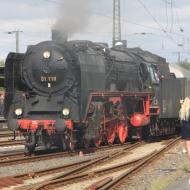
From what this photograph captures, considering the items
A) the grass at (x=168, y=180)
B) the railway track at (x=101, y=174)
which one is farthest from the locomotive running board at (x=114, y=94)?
the grass at (x=168, y=180)

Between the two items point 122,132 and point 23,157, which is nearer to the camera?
point 23,157

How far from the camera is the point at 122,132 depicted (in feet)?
59.7

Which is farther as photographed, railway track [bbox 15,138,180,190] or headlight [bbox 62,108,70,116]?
headlight [bbox 62,108,70,116]

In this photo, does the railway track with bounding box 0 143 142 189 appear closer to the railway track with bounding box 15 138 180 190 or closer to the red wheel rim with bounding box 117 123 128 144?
the railway track with bounding box 15 138 180 190

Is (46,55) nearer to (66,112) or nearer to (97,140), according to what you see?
(66,112)

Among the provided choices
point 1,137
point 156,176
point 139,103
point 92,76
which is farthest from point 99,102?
point 1,137

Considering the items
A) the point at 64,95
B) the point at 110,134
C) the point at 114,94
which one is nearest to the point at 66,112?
the point at 64,95

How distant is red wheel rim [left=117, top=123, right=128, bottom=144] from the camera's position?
1789 centimetres

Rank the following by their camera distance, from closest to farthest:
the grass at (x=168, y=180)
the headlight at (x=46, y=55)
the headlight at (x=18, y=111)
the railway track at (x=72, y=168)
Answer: the grass at (x=168, y=180) → the railway track at (x=72, y=168) → the headlight at (x=46, y=55) → the headlight at (x=18, y=111)

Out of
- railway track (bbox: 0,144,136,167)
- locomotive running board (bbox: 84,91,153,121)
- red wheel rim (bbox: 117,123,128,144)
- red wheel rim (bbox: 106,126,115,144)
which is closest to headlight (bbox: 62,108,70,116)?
locomotive running board (bbox: 84,91,153,121)

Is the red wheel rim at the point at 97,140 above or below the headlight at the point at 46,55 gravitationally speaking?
below

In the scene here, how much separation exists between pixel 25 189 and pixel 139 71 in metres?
11.3

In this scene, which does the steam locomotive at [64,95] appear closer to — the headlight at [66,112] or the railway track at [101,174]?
the headlight at [66,112]

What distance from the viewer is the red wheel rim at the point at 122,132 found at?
17.9 meters
